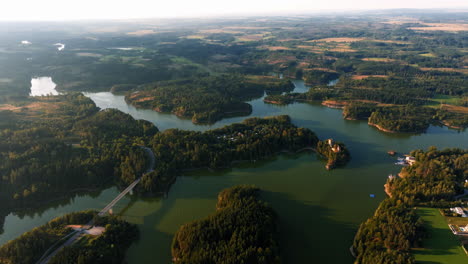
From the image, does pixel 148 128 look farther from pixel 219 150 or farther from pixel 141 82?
pixel 141 82

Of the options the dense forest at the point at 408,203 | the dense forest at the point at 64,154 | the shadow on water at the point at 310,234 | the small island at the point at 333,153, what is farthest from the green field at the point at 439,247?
the dense forest at the point at 64,154

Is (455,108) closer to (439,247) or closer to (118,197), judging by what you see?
(439,247)

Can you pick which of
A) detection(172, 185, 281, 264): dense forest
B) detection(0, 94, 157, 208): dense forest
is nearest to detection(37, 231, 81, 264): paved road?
detection(172, 185, 281, 264): dense forest

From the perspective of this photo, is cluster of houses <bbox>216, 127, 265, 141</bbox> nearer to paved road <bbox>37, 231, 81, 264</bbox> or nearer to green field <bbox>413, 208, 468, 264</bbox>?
paved road <bbox>37, 231, 81, 264</bbox>

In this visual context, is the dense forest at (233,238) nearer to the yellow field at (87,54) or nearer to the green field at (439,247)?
the green field at (439,247)

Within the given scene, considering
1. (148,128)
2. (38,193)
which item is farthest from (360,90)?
(38,193)

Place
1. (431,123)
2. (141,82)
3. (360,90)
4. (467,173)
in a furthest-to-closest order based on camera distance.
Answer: (141,82), (360,90), (431,123), (467,173)
